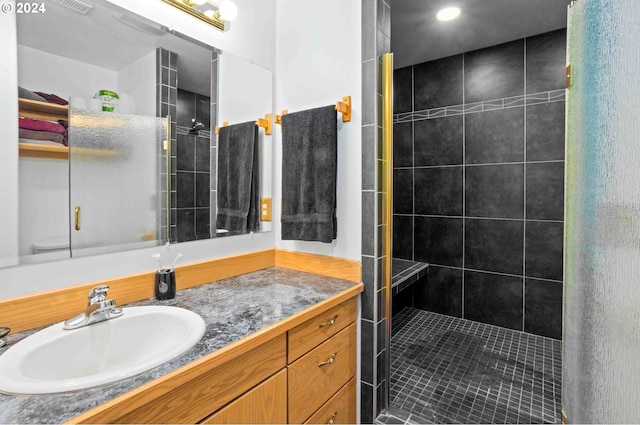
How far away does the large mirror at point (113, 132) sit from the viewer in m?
1.01

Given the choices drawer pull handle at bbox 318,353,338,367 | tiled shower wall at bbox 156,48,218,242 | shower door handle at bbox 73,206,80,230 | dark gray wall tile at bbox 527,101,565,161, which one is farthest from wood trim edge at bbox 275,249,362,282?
dark gray wall tile at bbox 527,101,565,161

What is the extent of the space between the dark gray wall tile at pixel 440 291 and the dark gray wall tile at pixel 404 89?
1.63 metres

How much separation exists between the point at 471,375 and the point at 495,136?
1897 millimetres

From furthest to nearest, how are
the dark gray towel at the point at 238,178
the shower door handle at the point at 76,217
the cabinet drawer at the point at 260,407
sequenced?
the dark gray towel at the point at 238,178
the shower door handle at the point at 76,217
the cabinet drawer at the point at 260,407

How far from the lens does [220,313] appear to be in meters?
1.09

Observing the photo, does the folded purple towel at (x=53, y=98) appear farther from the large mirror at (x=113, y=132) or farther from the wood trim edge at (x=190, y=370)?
the wood trim edge at (x=190, y=370)

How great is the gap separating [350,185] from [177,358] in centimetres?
104

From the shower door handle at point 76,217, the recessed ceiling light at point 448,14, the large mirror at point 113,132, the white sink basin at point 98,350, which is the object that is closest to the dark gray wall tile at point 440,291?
the recessed ceiling light at point 448,14

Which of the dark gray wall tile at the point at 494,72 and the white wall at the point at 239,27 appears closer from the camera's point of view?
the white wall at the point at 239,27

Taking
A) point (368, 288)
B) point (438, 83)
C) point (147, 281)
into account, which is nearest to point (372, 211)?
point (368, 288)

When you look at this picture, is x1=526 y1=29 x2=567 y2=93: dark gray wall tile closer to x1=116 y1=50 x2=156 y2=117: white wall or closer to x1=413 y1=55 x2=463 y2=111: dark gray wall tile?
x1=413 y1=55 x2=463 y2=111: dark gray wall tile

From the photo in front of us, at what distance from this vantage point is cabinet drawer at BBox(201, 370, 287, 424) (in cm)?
Answer: 86

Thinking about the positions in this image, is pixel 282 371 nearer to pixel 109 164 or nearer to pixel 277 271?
pixel 277 271

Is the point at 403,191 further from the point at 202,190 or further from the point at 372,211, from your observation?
the point at 202,190
